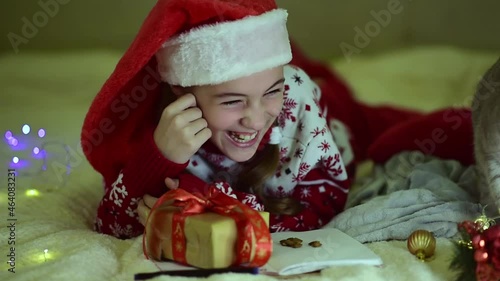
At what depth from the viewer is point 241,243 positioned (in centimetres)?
94

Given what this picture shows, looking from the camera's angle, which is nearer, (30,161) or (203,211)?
(203,211)

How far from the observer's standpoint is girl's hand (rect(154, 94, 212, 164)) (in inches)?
43.6

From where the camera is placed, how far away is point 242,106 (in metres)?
1.11

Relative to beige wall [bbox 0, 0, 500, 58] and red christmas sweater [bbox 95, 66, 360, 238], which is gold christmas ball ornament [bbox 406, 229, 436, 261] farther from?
beige wall [bbox 0, 0, 500, 58]

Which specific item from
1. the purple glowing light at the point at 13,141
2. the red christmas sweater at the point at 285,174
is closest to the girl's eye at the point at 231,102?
the red christmas sweater at the point at 285,174

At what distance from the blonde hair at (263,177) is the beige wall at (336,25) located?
929mm

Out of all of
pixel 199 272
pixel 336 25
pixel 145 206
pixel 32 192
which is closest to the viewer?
pixel 199 272

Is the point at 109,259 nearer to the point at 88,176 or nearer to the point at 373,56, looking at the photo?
the point at 88,176

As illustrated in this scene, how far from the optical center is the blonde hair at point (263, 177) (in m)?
1.24

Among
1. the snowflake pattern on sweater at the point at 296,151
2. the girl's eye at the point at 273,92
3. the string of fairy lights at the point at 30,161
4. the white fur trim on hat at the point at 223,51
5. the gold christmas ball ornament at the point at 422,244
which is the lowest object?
the gold christmas ball ornament at the point at 422,244

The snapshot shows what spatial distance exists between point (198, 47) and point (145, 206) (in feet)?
0.99

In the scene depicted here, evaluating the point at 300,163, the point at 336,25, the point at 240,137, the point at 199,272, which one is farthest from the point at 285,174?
the point at 336,25

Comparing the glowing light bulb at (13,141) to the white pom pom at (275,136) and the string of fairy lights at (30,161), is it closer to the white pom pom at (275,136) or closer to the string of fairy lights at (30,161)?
the string of fairy lights at (30,161)

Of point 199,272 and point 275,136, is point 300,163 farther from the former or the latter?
point 199,272
